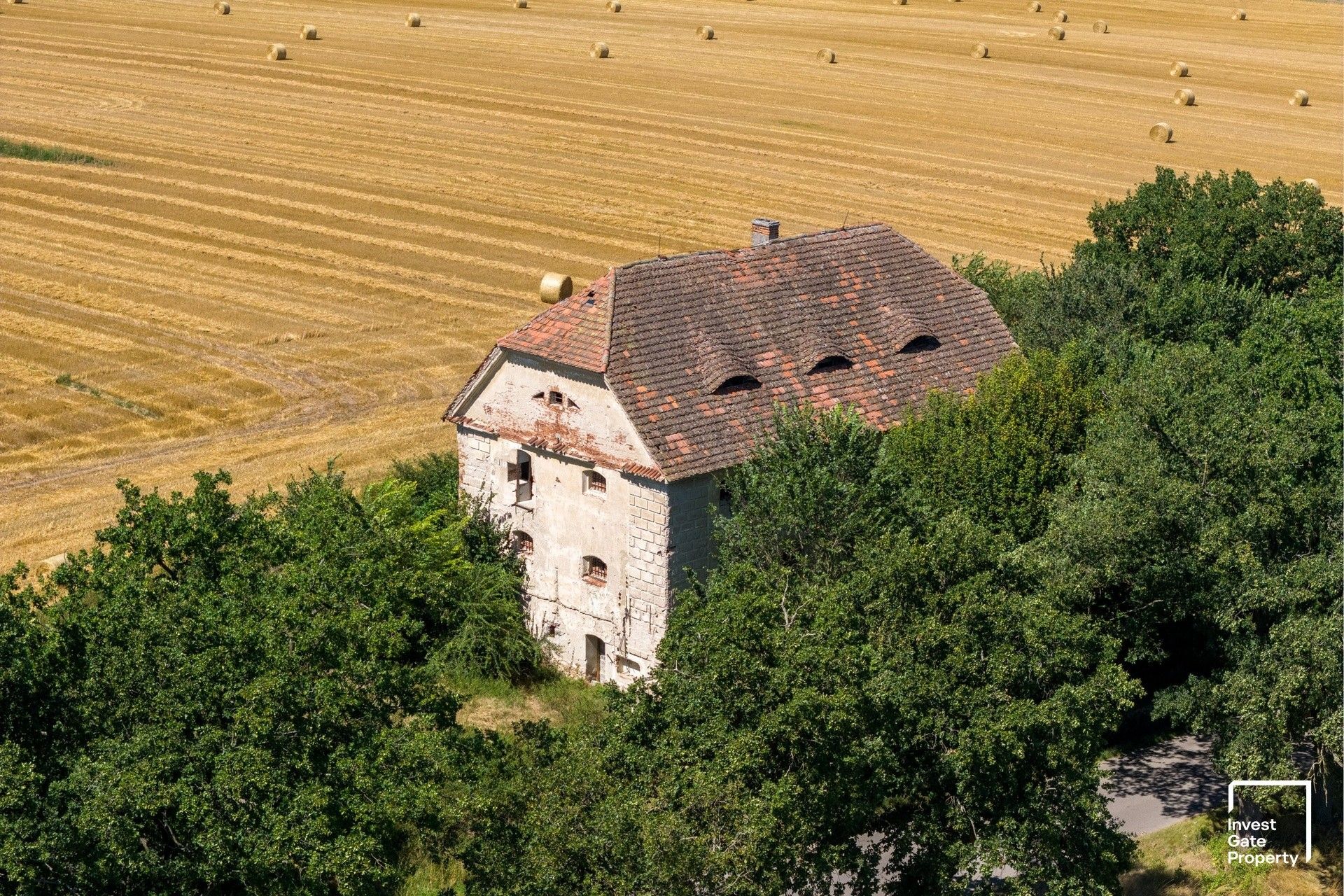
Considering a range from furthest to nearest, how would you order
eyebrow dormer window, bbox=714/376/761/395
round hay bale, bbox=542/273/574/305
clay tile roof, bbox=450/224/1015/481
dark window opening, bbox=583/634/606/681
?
round hay bale, bbox=542/273/574/305, dark window opening, bbox=583/634/606/681, eyebrow dormer window, bbox=714/376/761/395, clay tile roof, bbox=450/224/1015/481


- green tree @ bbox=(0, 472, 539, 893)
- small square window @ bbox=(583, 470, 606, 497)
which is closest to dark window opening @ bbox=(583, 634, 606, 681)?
small square window @ bbox=(583, 470, 606, 497)

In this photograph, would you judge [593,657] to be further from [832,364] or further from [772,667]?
[772,667]

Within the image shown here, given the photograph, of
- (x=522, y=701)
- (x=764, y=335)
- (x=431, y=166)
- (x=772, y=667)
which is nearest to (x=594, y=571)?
(x=522, y=701)

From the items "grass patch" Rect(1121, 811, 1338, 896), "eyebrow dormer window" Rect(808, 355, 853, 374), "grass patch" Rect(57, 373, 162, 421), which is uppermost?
"eyebrow dormer window" Rect(808, 355, 853, 374)

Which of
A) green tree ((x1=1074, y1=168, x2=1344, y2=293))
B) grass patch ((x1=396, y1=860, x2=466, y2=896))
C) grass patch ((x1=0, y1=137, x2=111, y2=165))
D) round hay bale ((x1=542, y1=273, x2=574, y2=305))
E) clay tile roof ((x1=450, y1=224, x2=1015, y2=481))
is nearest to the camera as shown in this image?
grass patch ((x1=396, y1=860, x2=466, y2=896))

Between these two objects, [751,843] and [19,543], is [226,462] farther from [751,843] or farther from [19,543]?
[751,843]

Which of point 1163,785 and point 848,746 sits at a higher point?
point 848,746

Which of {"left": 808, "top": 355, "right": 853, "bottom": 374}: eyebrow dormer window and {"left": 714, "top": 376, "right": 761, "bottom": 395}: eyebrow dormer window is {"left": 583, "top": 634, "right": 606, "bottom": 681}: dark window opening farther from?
{"left": 808, "top": 355, "right": 853, "bottom": 374}: eyebrow dormer window
